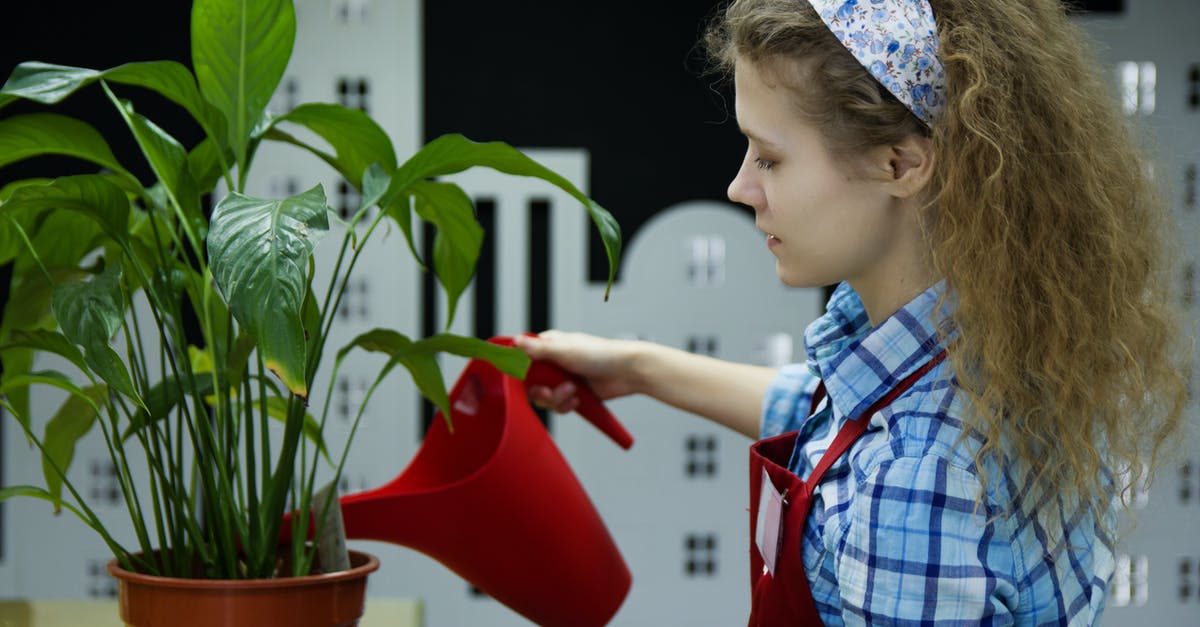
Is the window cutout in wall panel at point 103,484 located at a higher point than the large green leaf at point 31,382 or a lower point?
lower

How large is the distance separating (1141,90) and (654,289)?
1.05 metres

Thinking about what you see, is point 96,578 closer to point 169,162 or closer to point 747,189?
point 169,162

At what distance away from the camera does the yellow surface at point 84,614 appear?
1.35m

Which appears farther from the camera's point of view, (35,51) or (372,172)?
(35,51)

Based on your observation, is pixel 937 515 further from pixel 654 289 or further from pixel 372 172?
pixel 654 289

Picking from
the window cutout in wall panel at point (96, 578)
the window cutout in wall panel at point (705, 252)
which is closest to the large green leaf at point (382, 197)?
the window cutout in wall panel at point (705, 252)

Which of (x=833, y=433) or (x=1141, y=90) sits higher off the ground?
(x=1141, y=90)

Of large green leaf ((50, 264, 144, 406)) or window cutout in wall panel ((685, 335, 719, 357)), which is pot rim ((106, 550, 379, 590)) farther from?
window cutout in wall panel ((685, 335, 719, 357))

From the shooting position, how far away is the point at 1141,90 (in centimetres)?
243

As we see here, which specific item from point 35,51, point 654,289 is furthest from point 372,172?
point 35,51

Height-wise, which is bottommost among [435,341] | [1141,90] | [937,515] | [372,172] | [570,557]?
[570,557]

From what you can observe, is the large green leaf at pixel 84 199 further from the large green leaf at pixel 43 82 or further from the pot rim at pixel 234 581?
the pot rim at pixel 234 581

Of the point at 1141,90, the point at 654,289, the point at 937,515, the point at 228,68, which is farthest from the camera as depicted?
the point at 1141,90

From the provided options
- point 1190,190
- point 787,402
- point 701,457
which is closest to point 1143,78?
point 1190,190
